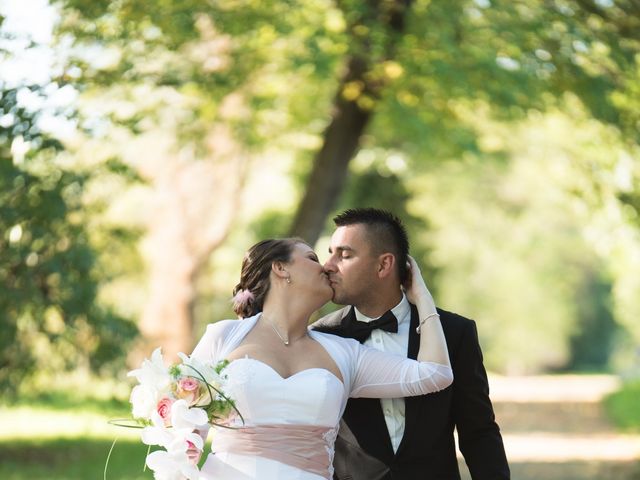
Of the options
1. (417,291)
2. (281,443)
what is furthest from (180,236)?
(281,443)

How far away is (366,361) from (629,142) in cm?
1231

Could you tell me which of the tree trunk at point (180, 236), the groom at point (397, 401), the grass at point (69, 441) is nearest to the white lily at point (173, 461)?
the groom at point (397, 401)

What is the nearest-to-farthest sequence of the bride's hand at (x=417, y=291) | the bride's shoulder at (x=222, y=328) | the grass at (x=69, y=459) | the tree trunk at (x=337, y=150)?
the bride's shoulder at (x=222, y=328) → the bride's hand at (x=417, y=291) → the grass at (x=69, y=459) → the tree trunk at (x=337, y=150)

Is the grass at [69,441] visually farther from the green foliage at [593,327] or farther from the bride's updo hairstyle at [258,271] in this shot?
the green foliage at [593,327]

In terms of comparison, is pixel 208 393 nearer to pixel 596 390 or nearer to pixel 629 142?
pixel 629 142

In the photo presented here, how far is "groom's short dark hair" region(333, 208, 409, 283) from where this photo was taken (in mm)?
5129

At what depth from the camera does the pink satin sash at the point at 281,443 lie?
4715 mm

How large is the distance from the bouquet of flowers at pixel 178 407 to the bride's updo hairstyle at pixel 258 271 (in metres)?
0.54

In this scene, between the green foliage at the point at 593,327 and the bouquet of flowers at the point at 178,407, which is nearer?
the bouquet of flowers at the point at 178,407

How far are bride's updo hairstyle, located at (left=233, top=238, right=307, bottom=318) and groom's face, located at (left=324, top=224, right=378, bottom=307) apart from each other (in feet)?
0.60

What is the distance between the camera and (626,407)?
30250mm

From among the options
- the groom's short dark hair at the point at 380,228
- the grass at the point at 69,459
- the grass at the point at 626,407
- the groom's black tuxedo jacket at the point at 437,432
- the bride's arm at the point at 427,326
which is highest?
the groom's short dark hair at the point at 380,228

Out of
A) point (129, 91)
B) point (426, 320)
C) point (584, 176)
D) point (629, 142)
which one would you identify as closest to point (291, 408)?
point (426, 320)

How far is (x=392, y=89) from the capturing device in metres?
15.9
